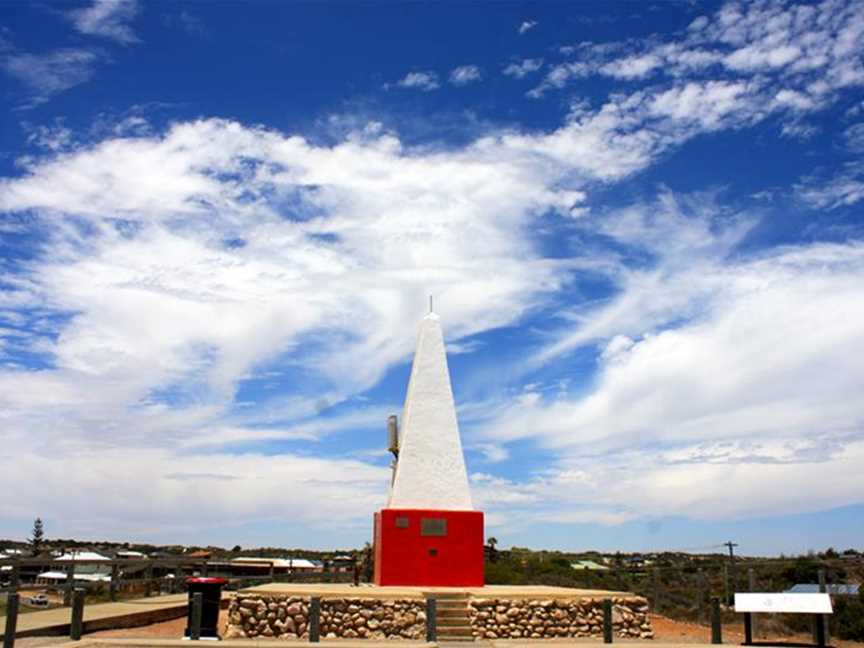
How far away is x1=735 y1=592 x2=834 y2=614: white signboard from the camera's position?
1137 centimetres

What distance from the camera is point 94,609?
1552 cm

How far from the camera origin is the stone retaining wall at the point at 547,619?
1385 centimetres

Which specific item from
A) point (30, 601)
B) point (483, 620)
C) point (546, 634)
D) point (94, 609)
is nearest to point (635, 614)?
point (546, 634)

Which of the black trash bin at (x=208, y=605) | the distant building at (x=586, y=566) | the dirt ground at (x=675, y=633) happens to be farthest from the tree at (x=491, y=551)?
the black trash bin at (x=208, y=605)

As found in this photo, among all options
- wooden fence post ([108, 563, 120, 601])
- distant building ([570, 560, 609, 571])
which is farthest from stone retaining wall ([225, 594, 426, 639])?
distant building ([570, 560, 609, 571])

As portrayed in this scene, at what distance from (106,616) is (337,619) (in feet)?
12.3

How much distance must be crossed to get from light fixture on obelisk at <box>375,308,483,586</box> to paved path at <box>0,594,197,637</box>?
4097 millimetres

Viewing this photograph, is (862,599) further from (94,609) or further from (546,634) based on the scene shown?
(94,609)

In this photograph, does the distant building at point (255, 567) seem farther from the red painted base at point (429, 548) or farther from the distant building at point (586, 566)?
the distant building at point (586, 566)

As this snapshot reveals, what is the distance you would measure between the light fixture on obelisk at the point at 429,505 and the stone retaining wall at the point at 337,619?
2.71 metres

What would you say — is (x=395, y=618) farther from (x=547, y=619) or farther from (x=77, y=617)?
(x=77, y=617)

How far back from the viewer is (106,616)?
549 inches

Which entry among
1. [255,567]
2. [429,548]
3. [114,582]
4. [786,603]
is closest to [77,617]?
[114,582]

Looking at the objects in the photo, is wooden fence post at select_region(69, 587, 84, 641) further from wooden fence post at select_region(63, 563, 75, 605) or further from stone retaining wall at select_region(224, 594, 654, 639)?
wooden fence post at select_region(63, 563, 75, 605)
